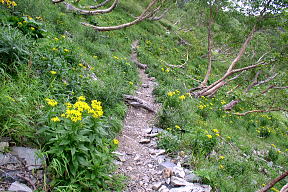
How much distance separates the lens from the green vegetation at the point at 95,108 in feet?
9.86

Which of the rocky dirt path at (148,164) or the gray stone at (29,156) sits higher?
the gray stone at (29,156)

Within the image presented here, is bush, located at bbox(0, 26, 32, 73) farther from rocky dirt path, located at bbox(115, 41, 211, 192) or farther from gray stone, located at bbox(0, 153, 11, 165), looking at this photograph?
rocky dirt path, located at bbox(115, 41, 211, 192)

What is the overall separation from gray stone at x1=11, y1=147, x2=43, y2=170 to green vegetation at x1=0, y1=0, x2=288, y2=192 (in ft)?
0.42

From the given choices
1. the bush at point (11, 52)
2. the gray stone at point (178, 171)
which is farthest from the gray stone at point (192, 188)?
the bush at point (11, 52)

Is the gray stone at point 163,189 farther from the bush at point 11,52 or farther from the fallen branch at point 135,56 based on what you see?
the fallen branch at point 135,56

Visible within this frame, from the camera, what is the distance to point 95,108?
3.30 m

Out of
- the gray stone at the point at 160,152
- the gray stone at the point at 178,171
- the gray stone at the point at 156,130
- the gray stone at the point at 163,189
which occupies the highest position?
the gray stone at the point at 178,171

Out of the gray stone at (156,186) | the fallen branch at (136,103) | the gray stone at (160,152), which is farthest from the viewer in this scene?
the fallen branch at (136,103)

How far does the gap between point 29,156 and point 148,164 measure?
2.16 m

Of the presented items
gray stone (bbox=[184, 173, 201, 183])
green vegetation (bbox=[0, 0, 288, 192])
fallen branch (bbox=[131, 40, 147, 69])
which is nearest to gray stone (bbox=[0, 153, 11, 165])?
green vegetation (bbox=[0, 0, 288, 192])

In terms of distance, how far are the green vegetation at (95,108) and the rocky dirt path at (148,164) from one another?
260mm

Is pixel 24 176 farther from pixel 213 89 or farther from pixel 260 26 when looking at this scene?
pixel 260 26

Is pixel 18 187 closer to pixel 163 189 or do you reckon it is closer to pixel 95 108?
pixel 95 108

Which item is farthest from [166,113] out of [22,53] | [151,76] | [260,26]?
[260,26]
